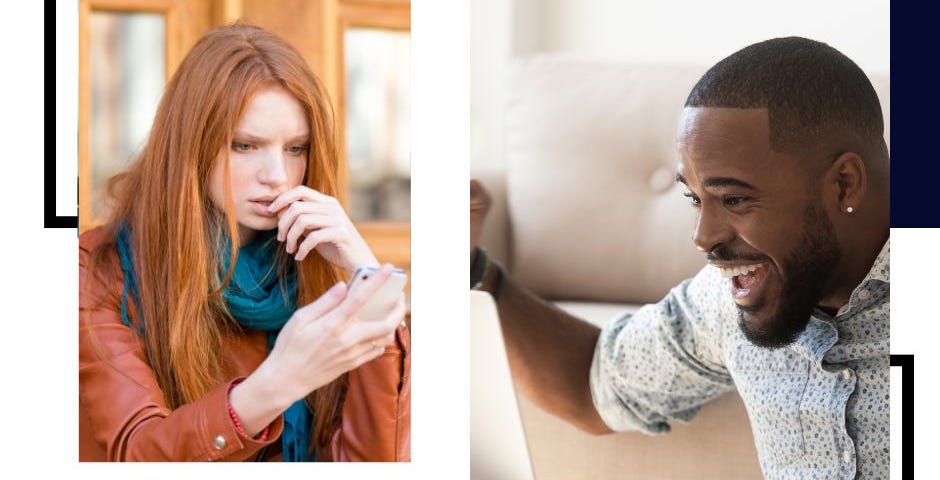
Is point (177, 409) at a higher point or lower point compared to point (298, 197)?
lower

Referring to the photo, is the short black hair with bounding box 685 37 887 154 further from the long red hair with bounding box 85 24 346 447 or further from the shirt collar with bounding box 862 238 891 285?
the long red hair with bounding box 85 24 346 447

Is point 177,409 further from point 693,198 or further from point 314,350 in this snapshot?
point 693,198

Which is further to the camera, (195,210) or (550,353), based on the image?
(550,353)

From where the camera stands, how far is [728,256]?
1.59 metres

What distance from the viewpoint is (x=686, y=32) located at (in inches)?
65.4

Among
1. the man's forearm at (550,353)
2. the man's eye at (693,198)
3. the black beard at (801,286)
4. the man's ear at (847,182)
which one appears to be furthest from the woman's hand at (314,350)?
the man's ear at (847,182)

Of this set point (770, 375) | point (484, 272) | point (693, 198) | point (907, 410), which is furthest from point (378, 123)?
point (907, 410)

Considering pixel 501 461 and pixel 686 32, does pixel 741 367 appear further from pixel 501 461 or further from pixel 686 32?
pixel 686 32

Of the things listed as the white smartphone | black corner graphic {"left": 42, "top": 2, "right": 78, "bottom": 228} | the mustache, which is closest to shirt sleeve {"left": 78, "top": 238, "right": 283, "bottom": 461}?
black corner graphic {"left": 42, "top": 2, "right": 78, "bottom": 228}

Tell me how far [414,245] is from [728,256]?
0.50 metres

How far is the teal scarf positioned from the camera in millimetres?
1599

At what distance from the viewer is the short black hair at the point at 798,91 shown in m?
1.55

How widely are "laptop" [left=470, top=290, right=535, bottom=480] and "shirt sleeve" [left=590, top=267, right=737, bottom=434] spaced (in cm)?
14

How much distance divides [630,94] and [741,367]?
47 cm
